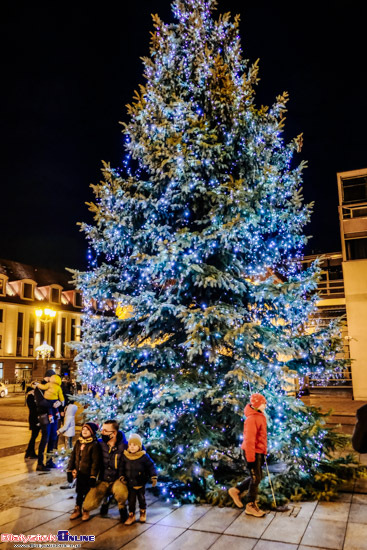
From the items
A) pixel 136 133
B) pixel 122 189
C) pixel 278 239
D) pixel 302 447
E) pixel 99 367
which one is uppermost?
pixel 136 133

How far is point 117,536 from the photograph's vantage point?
5723 millimetres

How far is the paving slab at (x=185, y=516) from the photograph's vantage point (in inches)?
243

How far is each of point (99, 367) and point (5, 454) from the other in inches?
192

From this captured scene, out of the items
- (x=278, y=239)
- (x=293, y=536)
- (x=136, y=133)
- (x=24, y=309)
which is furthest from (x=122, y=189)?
(x=24, y=309)

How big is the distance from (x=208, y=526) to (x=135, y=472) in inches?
49.7

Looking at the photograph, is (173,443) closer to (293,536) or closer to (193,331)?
(193,331)

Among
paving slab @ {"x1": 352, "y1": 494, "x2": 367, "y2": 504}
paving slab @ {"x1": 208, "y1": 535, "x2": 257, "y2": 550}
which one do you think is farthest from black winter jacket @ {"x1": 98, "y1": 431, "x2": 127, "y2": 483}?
paving slab @ {"x1": 352, "y1": 494, "x2": 367, "y2": 504}

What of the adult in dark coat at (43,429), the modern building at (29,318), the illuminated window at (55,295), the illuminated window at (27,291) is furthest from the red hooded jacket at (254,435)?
the illuminated window at (55,295)

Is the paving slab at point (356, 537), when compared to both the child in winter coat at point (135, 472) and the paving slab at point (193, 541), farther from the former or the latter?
the child in winter coat at point (135, 472)

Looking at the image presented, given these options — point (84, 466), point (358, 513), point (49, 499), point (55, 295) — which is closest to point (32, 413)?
point (49, 499)

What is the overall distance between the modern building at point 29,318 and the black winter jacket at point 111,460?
125ft

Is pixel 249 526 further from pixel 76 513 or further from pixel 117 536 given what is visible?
pixel 76 513

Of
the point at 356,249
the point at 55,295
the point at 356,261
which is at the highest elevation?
the point at 55,295

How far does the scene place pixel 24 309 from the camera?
5022cm
